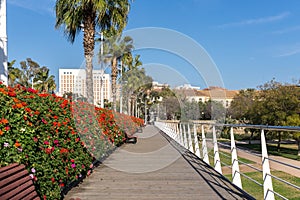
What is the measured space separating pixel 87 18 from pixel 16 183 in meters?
10.7

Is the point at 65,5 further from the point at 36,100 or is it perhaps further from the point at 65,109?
the point at 36,100

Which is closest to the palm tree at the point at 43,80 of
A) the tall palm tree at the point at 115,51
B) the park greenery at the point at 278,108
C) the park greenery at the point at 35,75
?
the park greenery at the point at 35,75

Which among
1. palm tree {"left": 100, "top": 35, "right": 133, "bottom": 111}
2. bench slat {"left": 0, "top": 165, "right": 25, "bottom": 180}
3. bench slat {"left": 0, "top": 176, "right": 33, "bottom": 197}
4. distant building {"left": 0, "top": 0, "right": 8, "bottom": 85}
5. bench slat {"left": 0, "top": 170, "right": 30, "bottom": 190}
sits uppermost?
palm tree {"left": 100, "top": 35, "right": 133, "bottom": 111}

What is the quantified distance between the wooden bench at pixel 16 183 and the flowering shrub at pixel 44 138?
0.30 ft

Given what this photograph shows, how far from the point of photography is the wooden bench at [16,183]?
2.77 metres

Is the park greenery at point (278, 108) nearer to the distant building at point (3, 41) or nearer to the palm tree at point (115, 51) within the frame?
the palm tree at point (115, 51)

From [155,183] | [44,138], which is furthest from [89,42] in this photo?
[44,138]

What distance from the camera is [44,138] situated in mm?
4062

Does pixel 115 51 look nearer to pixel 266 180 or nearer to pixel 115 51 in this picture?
pixel 115 51

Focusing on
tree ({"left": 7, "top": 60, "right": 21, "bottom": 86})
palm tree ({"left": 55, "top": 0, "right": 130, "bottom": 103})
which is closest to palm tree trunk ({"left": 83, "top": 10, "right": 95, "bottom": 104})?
palm tree ({"left": 55, "top": 0, "right": 130, "bottom": 103})

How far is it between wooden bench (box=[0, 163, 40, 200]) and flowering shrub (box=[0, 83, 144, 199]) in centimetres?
9

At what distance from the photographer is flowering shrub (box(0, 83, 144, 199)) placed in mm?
3135

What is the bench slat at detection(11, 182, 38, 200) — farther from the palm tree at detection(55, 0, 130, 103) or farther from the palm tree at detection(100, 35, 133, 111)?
the palm tree at detection(100, 35, 133, 111)

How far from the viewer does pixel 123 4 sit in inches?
559
